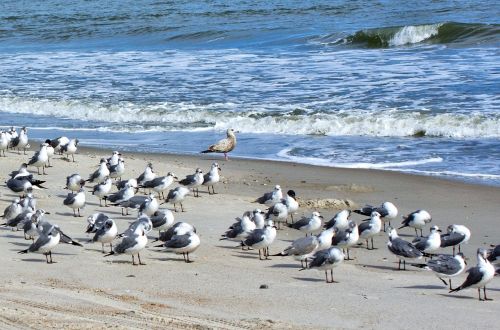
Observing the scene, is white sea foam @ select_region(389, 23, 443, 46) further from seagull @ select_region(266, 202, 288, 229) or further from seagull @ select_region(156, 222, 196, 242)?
seagull @ select_region(156, 222, 196, 242)

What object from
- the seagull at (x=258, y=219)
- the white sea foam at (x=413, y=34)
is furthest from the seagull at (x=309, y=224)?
the white sea foam at (x=413, y=34)

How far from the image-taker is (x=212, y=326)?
344 inches

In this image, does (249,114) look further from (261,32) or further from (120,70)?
(261,32)

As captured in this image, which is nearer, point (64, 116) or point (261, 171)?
point (261, 171)

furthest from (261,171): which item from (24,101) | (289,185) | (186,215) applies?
(24,101)

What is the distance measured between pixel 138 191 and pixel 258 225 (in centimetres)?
392

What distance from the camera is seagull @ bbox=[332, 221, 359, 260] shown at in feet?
40.6

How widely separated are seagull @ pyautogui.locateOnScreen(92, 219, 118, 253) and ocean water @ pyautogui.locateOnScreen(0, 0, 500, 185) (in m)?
7.07

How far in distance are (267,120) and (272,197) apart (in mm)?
8782

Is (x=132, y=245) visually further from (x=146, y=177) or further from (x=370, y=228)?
(x=146, y=177)

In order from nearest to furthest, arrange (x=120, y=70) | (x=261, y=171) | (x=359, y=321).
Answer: (x=359, y=321) < (x=261, y=171) < (x=120, y=70)

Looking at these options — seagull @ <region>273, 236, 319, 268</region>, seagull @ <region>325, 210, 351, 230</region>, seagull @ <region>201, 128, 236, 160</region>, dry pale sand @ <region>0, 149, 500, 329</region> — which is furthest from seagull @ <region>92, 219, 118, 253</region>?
seagull @ <region>201, 128, 236, 160</region>

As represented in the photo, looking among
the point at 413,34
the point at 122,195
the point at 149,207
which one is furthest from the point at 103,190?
the point at 413,34

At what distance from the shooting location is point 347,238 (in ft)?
40.6
